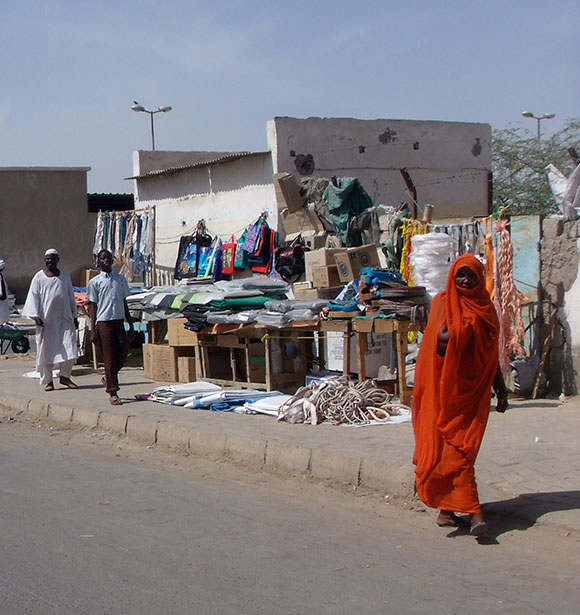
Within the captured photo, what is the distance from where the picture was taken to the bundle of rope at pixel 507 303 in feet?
31.2

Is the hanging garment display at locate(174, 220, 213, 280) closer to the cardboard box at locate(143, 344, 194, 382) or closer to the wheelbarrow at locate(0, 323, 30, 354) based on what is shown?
the wheelbarrow at locate(0, 323, 30, 354)

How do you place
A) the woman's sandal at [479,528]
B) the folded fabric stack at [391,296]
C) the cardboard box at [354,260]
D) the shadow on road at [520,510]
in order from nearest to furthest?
the woman's sandal at [479,528] → the shadow on road at [520,510] → the folded fabric stack at [391,296] → the cardboard box at [354,260]

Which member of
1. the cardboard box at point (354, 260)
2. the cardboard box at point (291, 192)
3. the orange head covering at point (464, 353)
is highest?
the cardboard box at point (291, 192)

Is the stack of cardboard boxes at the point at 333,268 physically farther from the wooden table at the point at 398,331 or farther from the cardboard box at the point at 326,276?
the wooden table at the point at 398,331

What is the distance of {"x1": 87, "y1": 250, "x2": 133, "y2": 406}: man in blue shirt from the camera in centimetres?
1056

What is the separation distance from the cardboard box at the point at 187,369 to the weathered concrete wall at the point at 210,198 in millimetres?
3821

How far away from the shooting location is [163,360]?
12.3 m

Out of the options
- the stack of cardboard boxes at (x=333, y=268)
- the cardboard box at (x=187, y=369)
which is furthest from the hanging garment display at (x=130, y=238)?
the stack of cardboard boxes at (x=333, y=268)

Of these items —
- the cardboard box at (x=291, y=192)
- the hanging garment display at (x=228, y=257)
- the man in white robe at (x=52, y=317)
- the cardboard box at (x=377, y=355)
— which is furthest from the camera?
the hanging garment display at (x=228, y=257)

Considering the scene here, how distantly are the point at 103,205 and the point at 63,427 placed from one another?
2955cm

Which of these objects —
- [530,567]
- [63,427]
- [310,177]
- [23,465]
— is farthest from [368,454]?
[310,177]

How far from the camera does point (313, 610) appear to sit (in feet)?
13.5

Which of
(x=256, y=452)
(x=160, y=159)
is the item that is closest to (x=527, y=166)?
(x=160, y=159)

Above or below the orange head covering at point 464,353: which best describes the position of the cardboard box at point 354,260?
above
